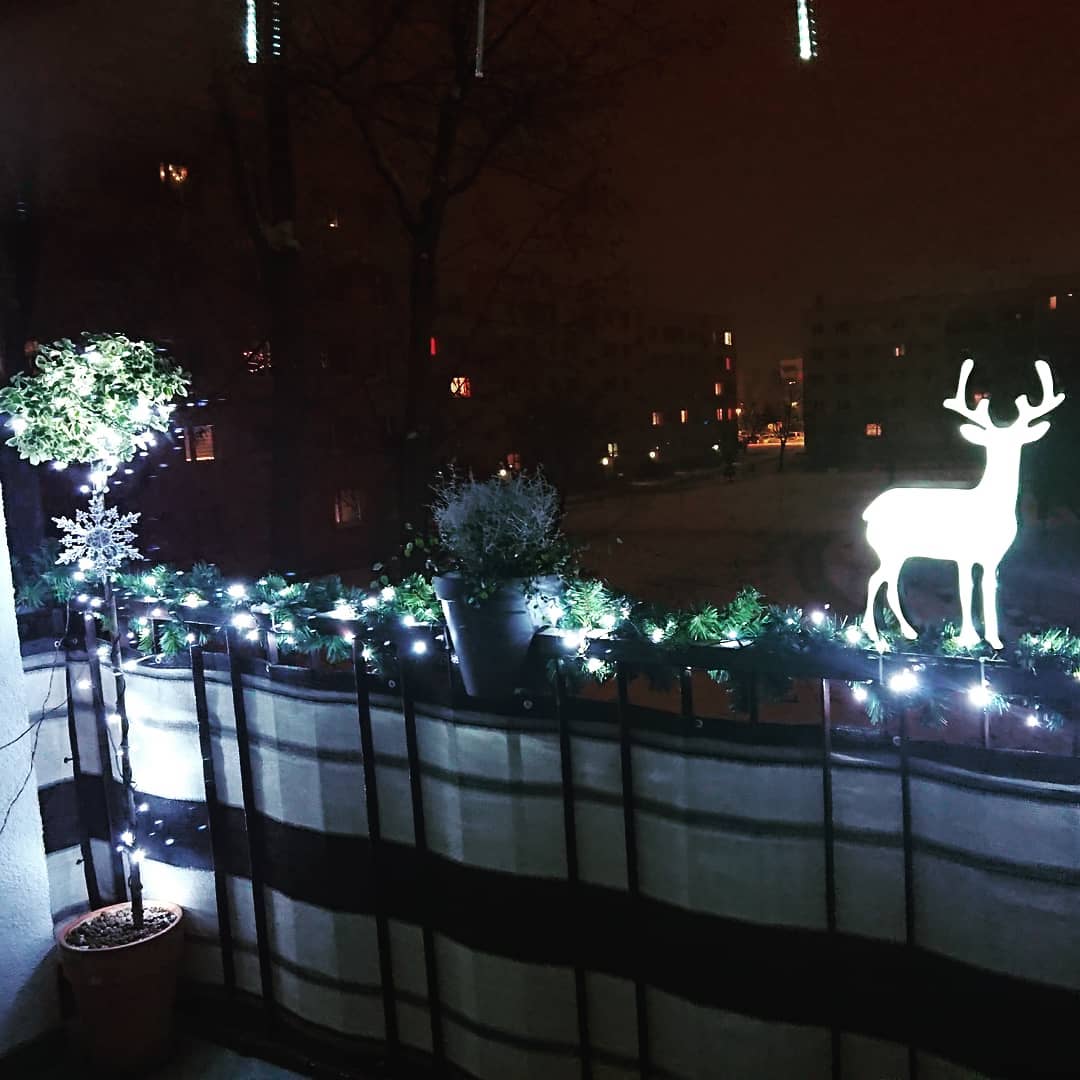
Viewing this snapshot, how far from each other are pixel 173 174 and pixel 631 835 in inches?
811

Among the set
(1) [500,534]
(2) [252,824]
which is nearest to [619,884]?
(1) [500,534]

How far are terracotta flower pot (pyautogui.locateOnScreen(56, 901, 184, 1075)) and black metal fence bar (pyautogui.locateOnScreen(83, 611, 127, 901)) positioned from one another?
464 millimetres

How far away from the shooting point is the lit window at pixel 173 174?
63.8 feet

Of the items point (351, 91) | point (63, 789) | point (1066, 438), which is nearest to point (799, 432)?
point (1066, 438)

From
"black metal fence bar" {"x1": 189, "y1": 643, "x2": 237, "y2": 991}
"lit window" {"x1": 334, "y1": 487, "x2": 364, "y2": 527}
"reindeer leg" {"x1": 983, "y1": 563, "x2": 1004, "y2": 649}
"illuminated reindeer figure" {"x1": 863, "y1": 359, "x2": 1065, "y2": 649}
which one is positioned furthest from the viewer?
"lit window" {"x1": 334, "y1": 487, "x2": 364, "y2": 527}

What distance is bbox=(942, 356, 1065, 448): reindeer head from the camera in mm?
2701

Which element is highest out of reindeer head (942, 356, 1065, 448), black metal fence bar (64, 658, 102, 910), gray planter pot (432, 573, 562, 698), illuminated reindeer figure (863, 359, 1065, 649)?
reindeer head (942, 356, 1065, 448)

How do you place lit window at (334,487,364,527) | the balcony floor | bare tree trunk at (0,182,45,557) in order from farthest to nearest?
lit window at (334,487,364,527) < bare tree trunk at (0,182,45,557) < the balcony floor

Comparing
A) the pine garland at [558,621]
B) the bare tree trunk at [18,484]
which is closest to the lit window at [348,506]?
the bare tree trunk at [18,484]

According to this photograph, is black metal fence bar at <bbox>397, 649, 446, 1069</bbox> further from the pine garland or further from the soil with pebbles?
the soil with pebbles

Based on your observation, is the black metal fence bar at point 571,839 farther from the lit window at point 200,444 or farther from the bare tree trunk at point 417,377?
the lit window at point 200,444

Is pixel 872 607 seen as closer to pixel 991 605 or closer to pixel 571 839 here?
pixel 991 605

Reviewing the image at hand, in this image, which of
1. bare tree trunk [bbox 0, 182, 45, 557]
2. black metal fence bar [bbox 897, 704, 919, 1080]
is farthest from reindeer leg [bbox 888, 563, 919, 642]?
bare tree trunk [bbox 0, 182, 45, 557]

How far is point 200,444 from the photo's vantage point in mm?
24281
